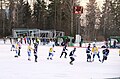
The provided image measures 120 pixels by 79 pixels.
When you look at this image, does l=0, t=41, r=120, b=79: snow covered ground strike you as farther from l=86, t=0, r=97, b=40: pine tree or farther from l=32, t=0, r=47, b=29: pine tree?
l=86, t=0, r=97, b=40: pine tree

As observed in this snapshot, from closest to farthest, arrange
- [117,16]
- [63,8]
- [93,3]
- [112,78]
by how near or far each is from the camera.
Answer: [112,78] < [63,8] < [117,16] < [93,3]

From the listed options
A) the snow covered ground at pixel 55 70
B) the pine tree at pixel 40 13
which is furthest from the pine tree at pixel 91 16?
the snow covered ground at pixel 55 70

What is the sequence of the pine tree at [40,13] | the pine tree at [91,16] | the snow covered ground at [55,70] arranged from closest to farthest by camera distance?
the snow covered ground at [55,70] → the pine tree at [40,13] → the pine tree at [91,16]

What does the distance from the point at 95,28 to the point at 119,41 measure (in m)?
36.1

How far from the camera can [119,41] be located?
151 feet

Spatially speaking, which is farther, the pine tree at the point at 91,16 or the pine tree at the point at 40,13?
the pine tree at the point at 91,16

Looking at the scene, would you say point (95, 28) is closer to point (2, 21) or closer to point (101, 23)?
point (101, 23)

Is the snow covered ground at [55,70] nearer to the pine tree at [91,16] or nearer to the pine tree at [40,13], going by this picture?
the pine tree at [40,13]

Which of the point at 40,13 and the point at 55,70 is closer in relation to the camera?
the point at 55,70

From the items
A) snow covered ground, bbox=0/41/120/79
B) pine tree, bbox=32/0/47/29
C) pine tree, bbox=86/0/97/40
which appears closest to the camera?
snow covered ground, bbox=0/41/120/79

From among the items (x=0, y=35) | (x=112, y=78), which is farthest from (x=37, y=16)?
(x=112, y=78)

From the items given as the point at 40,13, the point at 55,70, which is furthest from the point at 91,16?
the point at 55,70

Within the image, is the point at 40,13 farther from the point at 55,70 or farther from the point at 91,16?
the point at 55,70

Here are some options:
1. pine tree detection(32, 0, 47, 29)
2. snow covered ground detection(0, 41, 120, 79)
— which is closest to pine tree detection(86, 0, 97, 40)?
pine tree detection(32, 0, 47, 29)
